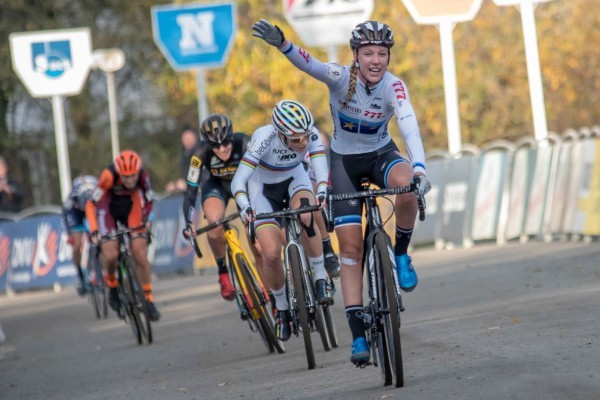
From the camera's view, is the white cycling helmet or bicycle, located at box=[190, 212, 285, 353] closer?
the white cycling helmet

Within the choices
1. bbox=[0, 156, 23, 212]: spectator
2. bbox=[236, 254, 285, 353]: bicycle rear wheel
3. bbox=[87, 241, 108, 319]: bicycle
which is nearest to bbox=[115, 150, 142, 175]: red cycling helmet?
bbox=[236, 254, 285, 353]: bicycle rear wheel

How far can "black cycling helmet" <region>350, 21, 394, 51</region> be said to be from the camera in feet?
29.9

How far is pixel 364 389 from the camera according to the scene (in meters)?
9.07

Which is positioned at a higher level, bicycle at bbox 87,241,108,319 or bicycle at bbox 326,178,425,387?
bicycle at bbox 326,178,425,387

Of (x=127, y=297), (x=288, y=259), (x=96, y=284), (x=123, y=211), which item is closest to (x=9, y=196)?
(x=96, y=284)

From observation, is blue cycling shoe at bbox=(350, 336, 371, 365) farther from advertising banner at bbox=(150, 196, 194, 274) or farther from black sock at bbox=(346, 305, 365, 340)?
advertising banner at bbox=(150, 196, 194, 274)

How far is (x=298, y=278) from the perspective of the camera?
10.7 meters

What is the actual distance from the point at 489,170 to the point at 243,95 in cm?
1580

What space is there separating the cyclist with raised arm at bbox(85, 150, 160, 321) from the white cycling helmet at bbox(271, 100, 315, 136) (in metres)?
4.47

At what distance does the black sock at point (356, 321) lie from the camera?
9.16 meters

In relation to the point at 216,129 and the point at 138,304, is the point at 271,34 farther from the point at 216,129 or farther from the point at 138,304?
the point at 138,304

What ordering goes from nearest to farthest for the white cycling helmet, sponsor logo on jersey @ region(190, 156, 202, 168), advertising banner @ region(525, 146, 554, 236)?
the white cycling helmet < sponsor logo on jersey @ region(190, 156, 202, 168) < advertising banner @ region(525, 146, 554, 236)

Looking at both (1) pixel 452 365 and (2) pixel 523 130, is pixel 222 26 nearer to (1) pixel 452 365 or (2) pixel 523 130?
(1) pixel 452 365

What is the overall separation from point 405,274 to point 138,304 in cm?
562
